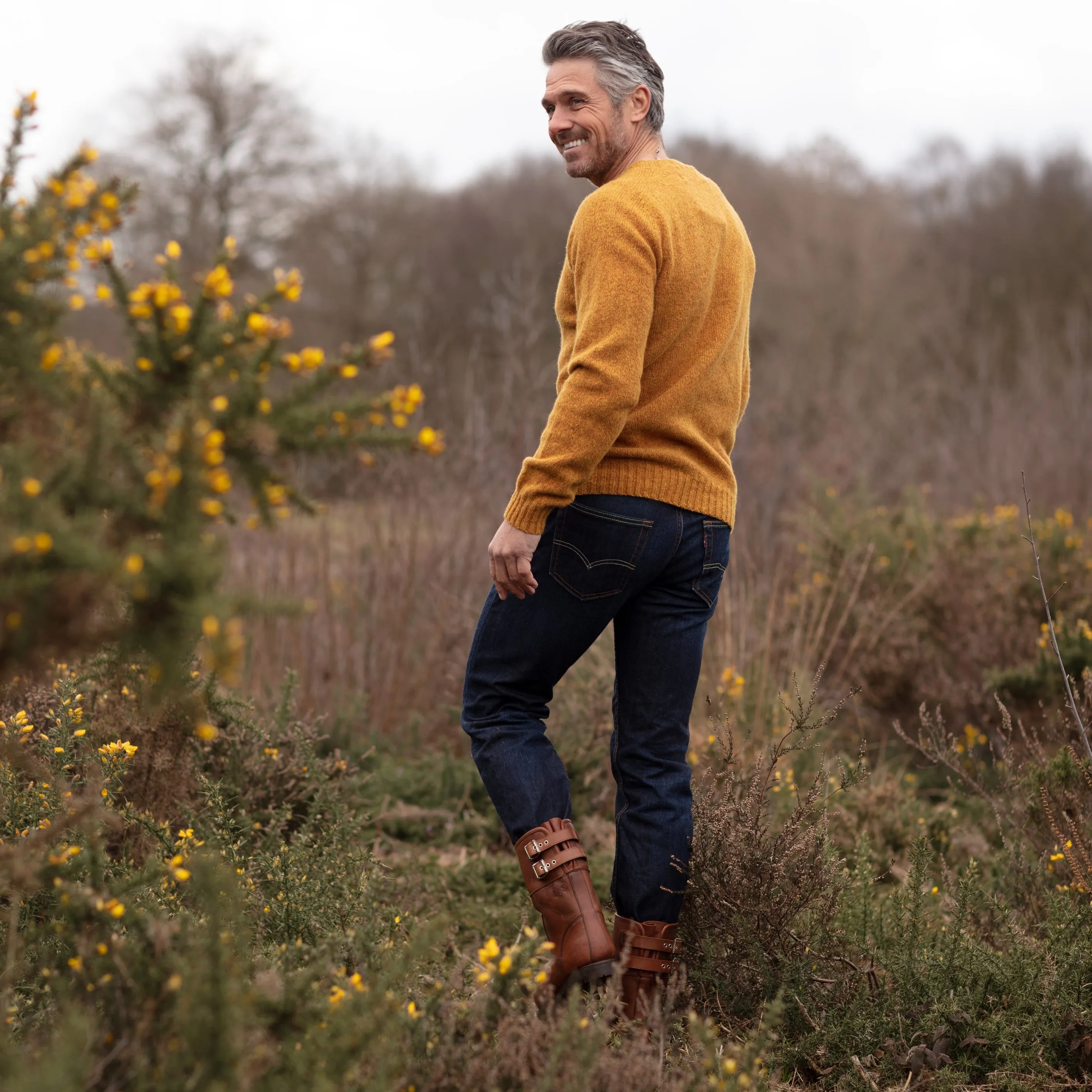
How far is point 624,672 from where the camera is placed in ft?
7.82

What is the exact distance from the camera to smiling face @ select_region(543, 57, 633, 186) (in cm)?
230

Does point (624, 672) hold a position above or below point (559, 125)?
below

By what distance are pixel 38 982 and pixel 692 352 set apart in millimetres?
1704

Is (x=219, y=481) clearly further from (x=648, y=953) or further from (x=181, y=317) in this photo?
(x=648, y=953)

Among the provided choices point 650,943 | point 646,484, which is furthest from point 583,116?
point 650,943

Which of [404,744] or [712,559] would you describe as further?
[404,744]

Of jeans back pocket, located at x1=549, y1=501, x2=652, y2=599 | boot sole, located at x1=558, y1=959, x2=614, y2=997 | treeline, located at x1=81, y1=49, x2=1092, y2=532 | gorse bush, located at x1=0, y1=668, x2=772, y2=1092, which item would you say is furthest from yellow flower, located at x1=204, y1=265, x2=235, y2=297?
treeline, located at x1=81, y1=49, x2=1092, y2=532

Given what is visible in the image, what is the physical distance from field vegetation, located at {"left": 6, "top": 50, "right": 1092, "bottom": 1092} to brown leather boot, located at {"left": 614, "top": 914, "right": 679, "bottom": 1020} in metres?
0.11

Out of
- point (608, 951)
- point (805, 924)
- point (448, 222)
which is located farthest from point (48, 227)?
point (448, 222)

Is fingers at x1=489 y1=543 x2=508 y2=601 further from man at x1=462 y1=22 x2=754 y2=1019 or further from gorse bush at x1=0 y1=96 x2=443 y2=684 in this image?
gorse bush at x1=0 y1=96 x2=443 y2=684

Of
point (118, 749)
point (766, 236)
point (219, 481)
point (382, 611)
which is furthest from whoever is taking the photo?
point (766, 236)

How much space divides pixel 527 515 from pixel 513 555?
0.09 m

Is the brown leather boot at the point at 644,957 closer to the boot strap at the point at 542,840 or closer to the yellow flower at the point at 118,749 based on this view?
the boot strap at the point at 542,840

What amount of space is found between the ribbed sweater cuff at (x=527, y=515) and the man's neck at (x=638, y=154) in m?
0.76
